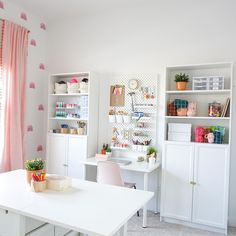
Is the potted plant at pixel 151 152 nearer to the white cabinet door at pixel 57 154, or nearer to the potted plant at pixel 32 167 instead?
the white cabinet door at pixel 57 154

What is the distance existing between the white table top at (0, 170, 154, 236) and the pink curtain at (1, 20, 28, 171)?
154cm

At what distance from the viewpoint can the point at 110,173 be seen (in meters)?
2.79

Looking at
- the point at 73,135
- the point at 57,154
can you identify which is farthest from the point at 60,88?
the point at 57,154

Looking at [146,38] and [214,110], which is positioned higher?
[146,38]

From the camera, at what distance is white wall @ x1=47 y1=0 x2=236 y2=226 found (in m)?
3.11

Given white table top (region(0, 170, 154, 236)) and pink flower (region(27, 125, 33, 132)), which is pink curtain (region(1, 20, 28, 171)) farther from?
white table top (region(0, 170, 154, 236))

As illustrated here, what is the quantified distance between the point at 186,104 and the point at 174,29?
110cm

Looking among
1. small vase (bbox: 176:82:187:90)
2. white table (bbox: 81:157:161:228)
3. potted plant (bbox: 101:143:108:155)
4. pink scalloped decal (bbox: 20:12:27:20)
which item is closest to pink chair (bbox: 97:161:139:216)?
white table (bbox: 81:157:161:228)

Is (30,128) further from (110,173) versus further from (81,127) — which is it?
(110,173)

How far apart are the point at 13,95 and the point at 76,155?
1298 millimetres

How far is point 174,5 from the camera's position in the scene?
335 centimetres

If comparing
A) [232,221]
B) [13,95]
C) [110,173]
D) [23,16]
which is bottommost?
[232,221]

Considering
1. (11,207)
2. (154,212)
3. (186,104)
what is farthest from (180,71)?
(11,207)

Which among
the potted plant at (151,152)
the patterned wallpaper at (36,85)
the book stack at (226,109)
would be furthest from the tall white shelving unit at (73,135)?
the book stack at (226,109)
